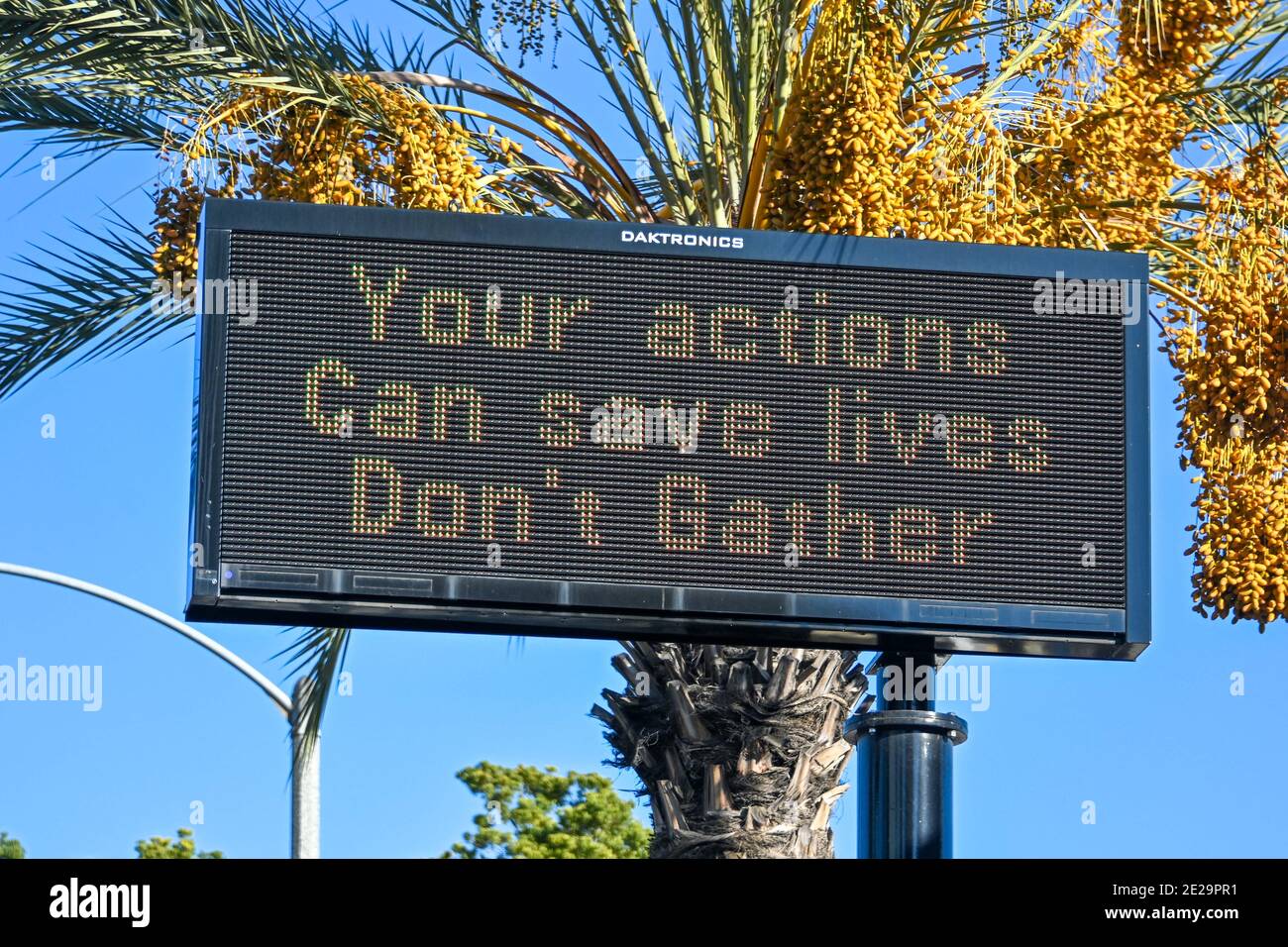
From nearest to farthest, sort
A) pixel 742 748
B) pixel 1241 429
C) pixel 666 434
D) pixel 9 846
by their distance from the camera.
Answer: pixel 666 434 → pixel 1241 429 → pixel 742 748 → pixel 9 846

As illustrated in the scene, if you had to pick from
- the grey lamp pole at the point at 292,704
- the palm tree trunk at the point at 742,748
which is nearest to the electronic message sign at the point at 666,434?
the palm tree trunk at the point at 742,748

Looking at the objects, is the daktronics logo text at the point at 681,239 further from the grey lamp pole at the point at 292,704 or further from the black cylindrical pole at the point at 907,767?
the grey lamp pole at the point at 292,704

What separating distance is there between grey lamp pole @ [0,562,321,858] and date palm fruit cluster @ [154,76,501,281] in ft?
14.2

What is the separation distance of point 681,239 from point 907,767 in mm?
2334

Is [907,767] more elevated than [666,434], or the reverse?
[666,434]

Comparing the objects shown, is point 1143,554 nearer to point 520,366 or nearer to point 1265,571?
point 1265,571

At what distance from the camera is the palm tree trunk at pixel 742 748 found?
1126cm

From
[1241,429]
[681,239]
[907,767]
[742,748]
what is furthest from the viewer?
[742,748]

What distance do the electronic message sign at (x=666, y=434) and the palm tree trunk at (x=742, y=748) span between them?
273 centimetres

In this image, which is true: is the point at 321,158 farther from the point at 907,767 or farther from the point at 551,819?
the point at 551,819

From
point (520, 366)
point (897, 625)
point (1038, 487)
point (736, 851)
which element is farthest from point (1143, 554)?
point (736, 851)

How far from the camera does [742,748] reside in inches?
448

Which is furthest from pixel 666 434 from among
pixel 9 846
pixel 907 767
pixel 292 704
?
pixel 9 846

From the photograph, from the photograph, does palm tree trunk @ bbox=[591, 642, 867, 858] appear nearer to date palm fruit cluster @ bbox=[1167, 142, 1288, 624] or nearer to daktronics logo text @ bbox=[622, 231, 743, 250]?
date palm fruit cluster @ bbox=[1167, 142, 1288, 624]
